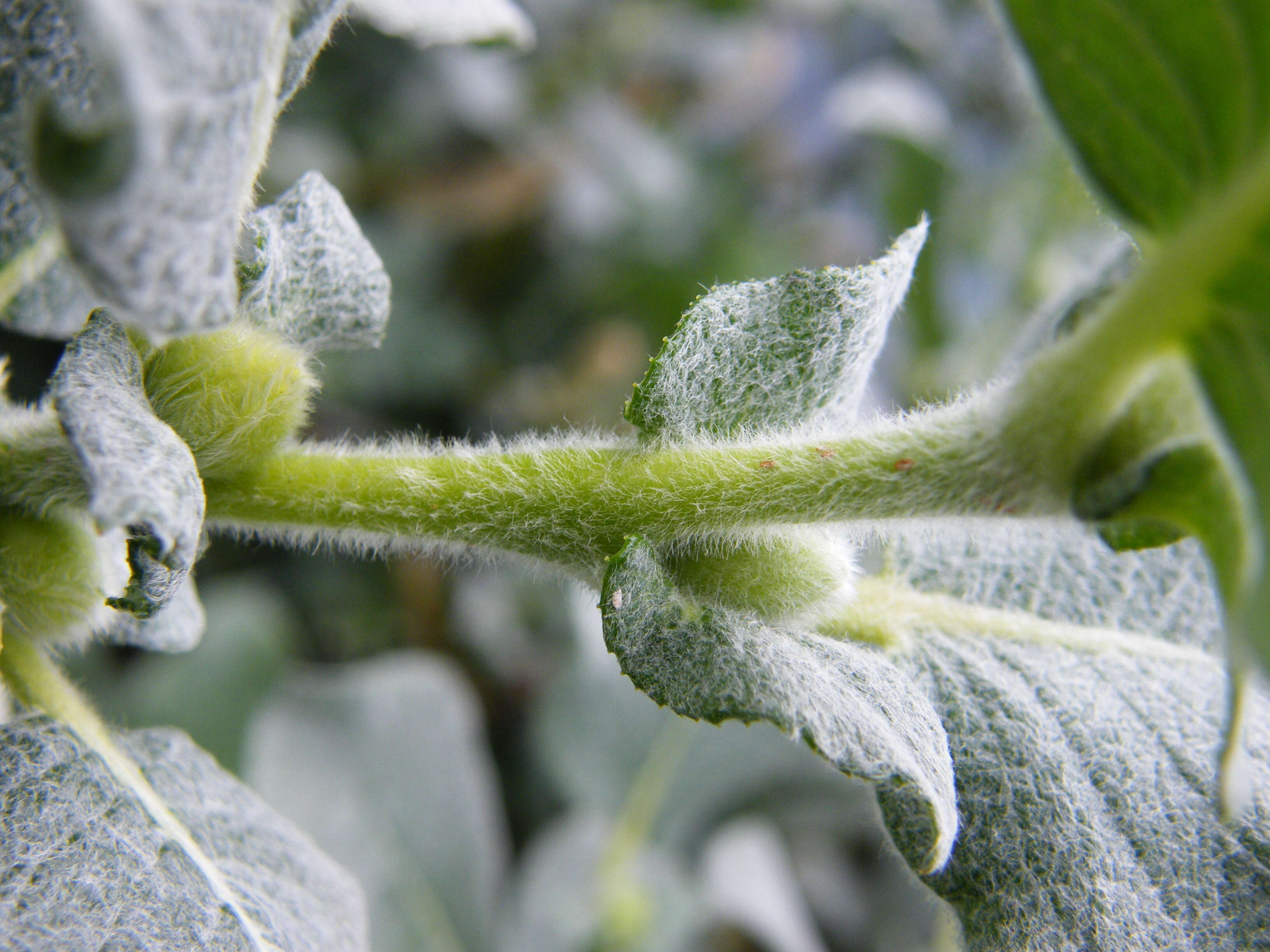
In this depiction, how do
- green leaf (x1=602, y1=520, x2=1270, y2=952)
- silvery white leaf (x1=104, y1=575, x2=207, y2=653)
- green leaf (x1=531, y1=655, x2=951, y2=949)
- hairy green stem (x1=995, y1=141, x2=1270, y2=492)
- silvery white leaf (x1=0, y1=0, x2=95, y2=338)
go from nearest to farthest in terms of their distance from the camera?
hairy green stem (x1=995, y1=141, x2=1270, y2=492), green leaf (x1=602, y1=520, x2=1270, y2=952), silvery white leaf (x1=0, y1=0, x2=95, y2=338), silvery white leaf (x1=104, y1=575, x2=207, y2=653), green leaf (x1=531, y1=655, x2=951, y2=949)

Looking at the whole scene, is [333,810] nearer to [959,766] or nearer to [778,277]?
[959,766]

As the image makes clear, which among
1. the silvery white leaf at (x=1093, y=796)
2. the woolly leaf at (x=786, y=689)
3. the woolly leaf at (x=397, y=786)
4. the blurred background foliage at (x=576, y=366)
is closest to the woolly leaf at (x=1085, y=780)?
the silvery white leaf at (x=1093, y=796)

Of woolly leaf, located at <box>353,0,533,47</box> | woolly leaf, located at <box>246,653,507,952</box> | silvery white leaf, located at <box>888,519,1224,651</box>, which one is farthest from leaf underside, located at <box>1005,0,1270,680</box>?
woolly leaf, located at <box>246,653,507,952</box>

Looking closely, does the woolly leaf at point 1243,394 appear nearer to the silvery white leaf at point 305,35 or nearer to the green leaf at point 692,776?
the silvery white leaf at point 305,35

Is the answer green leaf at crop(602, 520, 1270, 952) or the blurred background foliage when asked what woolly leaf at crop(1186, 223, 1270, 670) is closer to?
green leaf at crop(602, 520, 1270, 952)

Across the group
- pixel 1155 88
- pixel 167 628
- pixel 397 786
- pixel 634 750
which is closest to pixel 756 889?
pixel 634 750

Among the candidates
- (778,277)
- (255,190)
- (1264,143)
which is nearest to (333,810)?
(255,190)
